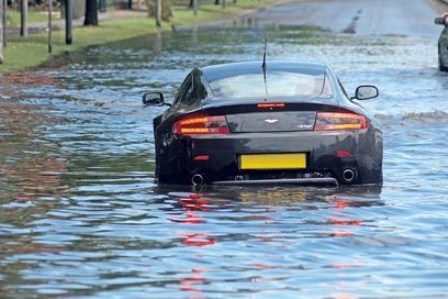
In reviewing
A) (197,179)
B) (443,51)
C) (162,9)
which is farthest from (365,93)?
(162,9)

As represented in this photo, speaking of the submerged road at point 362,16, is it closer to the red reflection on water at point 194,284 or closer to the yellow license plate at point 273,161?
the yellow license plate at point 273,161

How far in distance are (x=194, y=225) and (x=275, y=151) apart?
4.19 ft

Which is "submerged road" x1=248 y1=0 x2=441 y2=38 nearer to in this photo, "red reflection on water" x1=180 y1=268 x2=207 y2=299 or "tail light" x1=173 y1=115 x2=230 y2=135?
"tail light" x1=173 y1=115 x2=230 y2=135

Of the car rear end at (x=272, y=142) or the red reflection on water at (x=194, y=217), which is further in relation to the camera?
the car rear end at (x=272, y=142)

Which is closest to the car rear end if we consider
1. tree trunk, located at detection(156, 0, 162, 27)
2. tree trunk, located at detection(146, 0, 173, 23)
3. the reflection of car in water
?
the reflection of car in water

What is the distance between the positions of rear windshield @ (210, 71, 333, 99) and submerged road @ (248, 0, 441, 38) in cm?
3669

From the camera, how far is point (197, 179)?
12.2 meters

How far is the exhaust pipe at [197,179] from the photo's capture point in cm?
1217

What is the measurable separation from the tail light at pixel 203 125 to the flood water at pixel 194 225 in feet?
1.96

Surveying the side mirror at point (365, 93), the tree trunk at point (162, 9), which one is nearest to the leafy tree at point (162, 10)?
the tree trunk at point (162, 9)

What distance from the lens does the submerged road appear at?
55875 mm

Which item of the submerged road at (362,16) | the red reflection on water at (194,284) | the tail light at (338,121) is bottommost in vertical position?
the submerged road at (362,16)

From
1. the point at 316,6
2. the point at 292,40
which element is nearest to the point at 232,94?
the point at 292,40

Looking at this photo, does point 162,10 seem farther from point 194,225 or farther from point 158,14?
point 194,225
